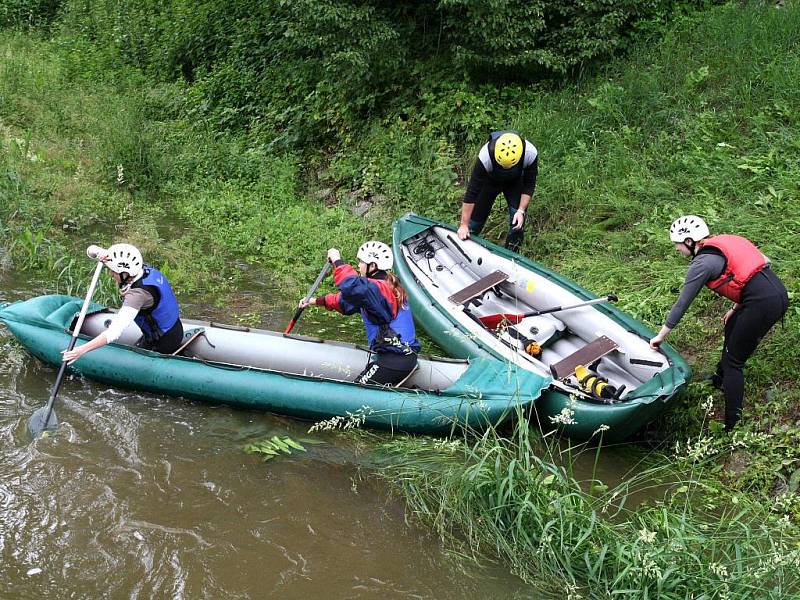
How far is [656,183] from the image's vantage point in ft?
24.4

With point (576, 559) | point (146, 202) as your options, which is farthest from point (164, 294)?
point (146, 202)

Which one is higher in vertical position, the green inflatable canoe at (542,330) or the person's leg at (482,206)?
the person's leg at (482,206)

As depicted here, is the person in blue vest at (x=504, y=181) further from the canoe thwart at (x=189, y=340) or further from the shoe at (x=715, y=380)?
the canoe thwart at (x=189, y=340)

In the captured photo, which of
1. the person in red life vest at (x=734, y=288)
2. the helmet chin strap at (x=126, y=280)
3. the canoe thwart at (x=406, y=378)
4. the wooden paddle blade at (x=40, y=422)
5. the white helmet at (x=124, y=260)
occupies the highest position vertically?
the person in red life vest at (x=734, y=288)

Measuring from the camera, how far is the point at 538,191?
7.91 metres

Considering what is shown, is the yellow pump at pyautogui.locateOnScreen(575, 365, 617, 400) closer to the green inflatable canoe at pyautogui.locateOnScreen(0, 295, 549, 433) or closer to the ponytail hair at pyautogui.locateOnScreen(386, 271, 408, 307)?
the green inflatable canoe at pyautogui.locateOnScreen(0, 295, 549, 433)

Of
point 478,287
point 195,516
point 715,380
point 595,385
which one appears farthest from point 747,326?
point 195,516

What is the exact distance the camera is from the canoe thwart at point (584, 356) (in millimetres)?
5391

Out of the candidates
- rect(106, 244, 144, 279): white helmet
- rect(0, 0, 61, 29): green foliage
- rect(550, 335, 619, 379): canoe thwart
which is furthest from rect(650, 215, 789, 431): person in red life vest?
rect(0, 0, 61, 29): green foliage

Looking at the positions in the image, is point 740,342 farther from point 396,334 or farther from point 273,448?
point 273,448

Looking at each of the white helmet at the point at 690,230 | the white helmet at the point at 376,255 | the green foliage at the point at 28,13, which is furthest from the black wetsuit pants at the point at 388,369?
the green foliage at the point at 28,13

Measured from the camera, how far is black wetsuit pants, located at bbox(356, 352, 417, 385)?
527 centimetres

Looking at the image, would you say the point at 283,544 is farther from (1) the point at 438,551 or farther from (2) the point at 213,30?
(2) the point at 213,30

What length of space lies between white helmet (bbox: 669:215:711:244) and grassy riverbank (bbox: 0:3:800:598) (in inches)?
43.1
